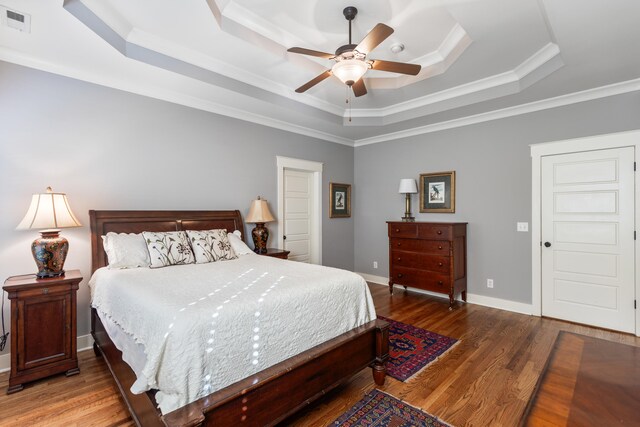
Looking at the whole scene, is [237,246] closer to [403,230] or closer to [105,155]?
[105,155]

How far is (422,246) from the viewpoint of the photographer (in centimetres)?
432

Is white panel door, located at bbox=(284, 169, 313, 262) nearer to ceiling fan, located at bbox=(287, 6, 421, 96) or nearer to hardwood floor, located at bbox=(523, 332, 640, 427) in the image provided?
ceiling fan, located at bbox=(287, 6, 421, 96)

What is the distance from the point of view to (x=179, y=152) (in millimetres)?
3520

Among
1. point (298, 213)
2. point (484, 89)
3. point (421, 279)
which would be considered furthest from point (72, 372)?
point (484, 89)

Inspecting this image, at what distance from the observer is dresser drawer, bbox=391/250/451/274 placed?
4.10m

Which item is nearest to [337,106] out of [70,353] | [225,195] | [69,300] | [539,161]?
[225,195]

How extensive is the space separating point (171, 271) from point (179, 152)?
158 cm

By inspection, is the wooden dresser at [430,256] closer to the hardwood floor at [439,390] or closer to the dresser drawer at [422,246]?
the dresser drawer at [422,246]

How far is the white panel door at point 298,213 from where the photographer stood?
15.6 ft

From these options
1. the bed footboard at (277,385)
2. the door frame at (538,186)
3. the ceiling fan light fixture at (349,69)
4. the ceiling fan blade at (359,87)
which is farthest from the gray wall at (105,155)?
the door frame at (538,186)

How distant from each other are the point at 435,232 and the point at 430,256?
35 centimetres

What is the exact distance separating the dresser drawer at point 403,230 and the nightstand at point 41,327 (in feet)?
12.4

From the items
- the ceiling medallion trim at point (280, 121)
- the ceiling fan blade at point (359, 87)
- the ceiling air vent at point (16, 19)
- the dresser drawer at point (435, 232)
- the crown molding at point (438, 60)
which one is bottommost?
the dresser drawer at point (435, 232)

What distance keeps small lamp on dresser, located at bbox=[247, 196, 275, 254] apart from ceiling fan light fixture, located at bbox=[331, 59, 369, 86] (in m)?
A: 2.07
